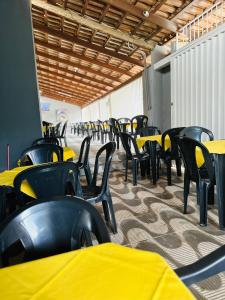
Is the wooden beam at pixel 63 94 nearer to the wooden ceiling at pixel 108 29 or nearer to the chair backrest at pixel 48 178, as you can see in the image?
the wooden ceiling at pixel 108 29

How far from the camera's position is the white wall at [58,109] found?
18.8 m

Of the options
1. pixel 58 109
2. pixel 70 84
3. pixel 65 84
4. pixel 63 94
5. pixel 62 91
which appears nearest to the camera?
pixel 70 84

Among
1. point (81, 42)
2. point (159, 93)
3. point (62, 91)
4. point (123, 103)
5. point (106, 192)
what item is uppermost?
point (62, 91)

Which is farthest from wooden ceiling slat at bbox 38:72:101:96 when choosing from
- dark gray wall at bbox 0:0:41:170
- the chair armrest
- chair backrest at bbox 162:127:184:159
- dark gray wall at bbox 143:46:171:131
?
the chair armrest

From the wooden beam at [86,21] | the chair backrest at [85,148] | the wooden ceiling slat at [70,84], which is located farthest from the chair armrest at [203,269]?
the wooden ceiling slat at [70,84]

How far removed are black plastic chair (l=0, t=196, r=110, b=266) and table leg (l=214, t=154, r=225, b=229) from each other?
4.49 ft

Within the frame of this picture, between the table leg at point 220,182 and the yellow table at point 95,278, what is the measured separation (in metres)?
1.47

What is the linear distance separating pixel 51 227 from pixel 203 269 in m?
0.55

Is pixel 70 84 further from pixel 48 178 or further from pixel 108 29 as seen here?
pixel 48 178

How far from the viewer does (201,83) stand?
409 centimetres

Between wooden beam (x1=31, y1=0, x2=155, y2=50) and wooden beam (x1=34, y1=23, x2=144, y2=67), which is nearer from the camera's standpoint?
wooden beam (x1=31, y1=0, x2=155, y2=50)

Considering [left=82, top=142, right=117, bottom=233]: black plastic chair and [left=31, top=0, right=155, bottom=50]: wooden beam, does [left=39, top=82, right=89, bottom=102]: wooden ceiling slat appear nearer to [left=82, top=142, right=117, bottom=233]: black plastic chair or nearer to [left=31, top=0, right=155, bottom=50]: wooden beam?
[left=31, top=0, right=155, bottom=50]: wooden beam

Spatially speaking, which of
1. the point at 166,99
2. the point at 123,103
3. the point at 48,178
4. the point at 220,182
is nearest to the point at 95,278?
the point at 48,178

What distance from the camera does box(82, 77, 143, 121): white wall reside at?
9.88 m
